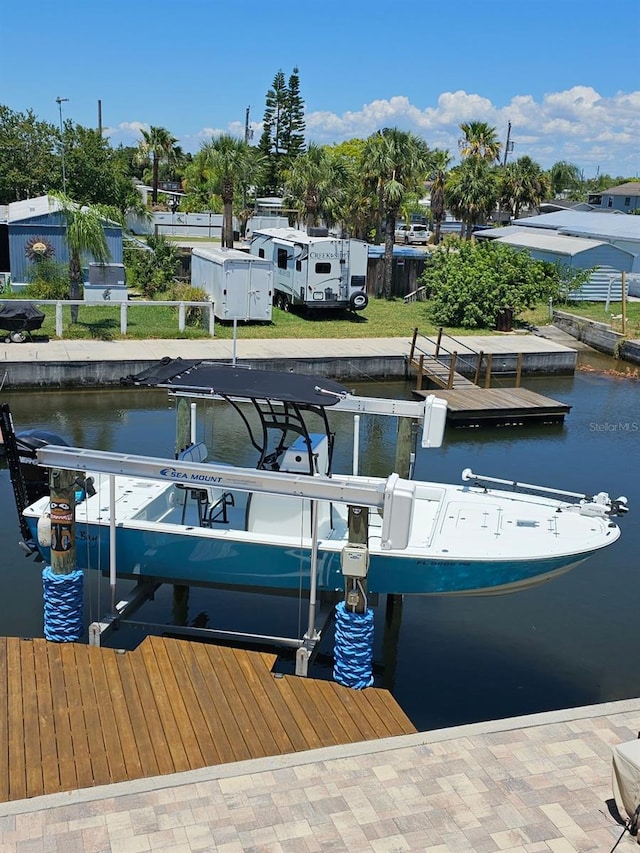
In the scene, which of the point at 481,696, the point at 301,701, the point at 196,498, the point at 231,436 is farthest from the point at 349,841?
the point at 231,436

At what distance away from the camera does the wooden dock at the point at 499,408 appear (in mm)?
19547

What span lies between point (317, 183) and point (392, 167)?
612 cm

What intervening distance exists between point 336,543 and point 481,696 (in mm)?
2263

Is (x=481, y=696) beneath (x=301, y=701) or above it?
beneath

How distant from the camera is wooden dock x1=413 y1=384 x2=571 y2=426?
19.5 meters

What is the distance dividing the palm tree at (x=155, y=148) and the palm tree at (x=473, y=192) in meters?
25.6

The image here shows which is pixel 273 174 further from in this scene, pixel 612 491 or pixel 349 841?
pixel 349 841

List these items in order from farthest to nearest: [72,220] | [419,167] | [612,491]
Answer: [419,167], [72,220], [612,491]

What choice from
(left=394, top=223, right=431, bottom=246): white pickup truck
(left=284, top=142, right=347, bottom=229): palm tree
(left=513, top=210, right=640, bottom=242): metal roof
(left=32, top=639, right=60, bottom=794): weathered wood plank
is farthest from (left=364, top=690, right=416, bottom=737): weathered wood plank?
(left=394, top=223, right=431, bottom=246): white pickup truck

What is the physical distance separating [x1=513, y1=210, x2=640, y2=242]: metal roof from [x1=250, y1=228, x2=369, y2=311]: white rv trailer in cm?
1589

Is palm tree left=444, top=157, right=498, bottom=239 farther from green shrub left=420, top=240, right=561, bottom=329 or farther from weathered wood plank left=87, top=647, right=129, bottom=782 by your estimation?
weathered wood plank left=87, top=647, right=129, bottom=782

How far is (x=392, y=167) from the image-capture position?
105 feet

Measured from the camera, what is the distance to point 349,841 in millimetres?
5910

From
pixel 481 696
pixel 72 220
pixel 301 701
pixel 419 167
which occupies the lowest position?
pixel 481 696
